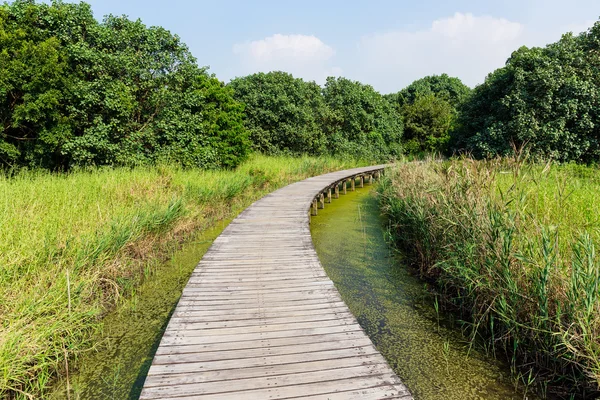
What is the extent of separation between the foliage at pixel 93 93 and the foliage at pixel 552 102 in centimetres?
1356

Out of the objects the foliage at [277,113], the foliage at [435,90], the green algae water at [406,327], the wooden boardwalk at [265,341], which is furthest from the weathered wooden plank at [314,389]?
the foliage at [435,90]

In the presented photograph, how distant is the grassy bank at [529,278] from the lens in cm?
266

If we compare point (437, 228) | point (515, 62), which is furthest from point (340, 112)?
point (437, 228)

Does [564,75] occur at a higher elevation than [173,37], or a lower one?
lower

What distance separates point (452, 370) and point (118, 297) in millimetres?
4184

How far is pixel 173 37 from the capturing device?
1307 cm

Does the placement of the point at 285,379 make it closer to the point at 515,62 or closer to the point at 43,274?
the point at 43,274

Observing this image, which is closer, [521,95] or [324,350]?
[324,350]

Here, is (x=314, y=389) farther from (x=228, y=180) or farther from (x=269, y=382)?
(x=228, y=180)

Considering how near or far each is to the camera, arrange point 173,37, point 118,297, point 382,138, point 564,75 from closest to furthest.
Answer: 1. point 118,297
2. point 173,37
3. point 564,75
4. point 382,138

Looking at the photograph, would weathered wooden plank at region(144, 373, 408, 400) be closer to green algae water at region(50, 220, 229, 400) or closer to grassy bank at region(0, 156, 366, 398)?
green algae water at region(50, 220, 229, 400)

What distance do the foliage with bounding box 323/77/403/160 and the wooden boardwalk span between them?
66.1ft

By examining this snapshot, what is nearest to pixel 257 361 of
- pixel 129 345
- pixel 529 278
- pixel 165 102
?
pixel 129 345

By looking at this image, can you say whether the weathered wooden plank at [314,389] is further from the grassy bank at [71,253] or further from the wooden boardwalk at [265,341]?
the grassy bank at [71,253]
